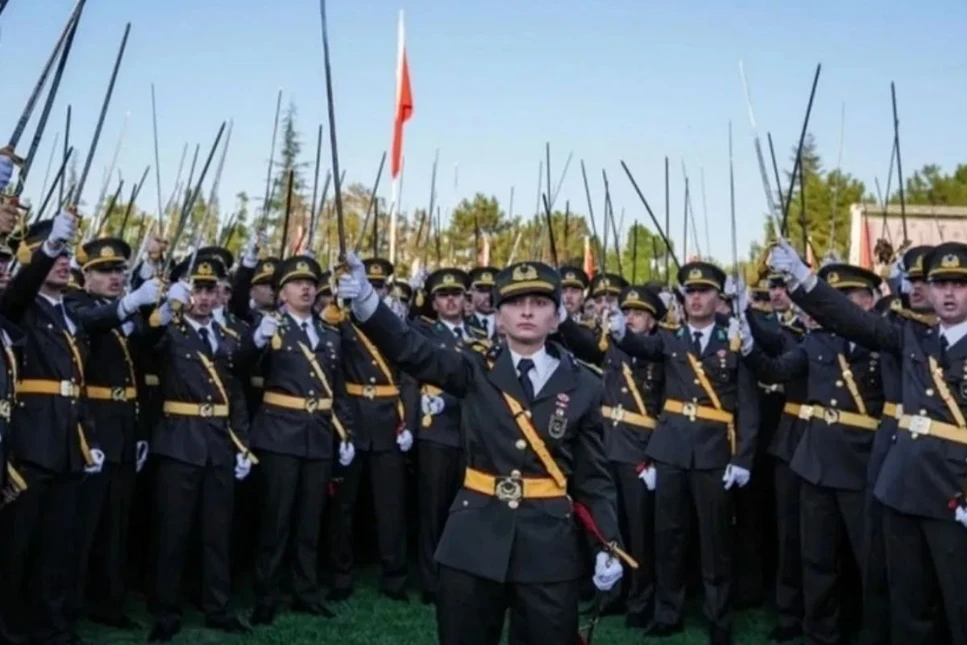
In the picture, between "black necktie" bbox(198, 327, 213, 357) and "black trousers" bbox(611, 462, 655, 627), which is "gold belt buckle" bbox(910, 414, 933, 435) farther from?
"black necktie" bbox(198, 327, 213, 357)

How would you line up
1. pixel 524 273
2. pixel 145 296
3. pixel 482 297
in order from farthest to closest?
pixel 482 297 < pixel 145 296 < pixel 524 273

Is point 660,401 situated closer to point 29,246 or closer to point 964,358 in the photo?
point 964,358

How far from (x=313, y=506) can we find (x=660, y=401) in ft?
9.15

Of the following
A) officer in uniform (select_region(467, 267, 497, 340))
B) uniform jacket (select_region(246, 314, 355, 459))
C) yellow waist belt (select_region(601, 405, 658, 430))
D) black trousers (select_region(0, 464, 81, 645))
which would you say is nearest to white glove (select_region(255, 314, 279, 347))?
uniform jacket (select_region(246, 314, 355, 459))

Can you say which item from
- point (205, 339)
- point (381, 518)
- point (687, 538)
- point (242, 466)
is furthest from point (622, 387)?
point (205, 339)

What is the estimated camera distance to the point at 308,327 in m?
7.52

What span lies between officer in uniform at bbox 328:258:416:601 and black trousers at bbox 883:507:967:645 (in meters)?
3.92

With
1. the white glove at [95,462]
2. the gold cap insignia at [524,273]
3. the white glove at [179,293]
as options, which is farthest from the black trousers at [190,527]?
the gold cap insignia at [524,273]

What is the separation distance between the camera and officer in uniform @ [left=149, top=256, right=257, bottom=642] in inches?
262

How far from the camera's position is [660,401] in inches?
315

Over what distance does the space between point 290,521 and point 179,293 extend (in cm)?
208

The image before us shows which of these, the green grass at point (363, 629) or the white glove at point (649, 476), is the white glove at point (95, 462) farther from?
the white glove at point (649, 476)

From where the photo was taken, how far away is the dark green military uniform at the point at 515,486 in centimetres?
426

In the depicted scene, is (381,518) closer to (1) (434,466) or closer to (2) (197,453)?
(1) (434,466)
